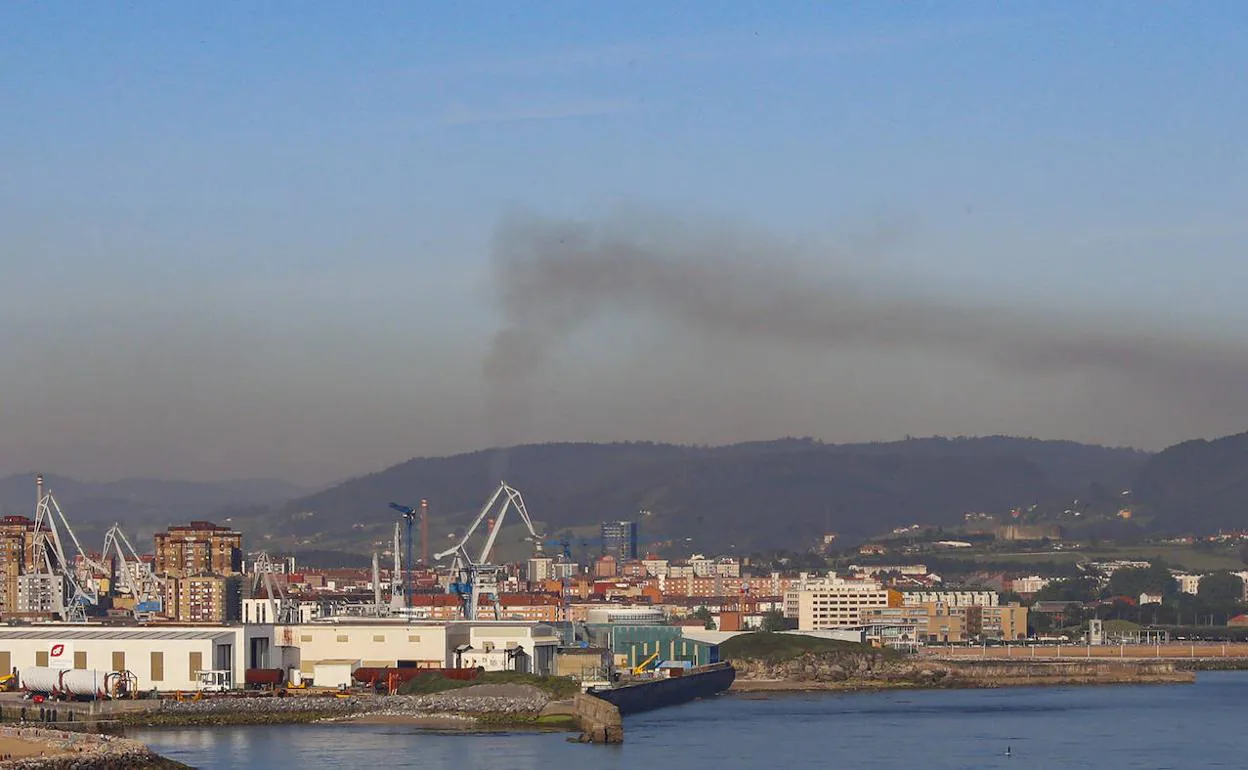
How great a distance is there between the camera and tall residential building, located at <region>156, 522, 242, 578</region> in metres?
103

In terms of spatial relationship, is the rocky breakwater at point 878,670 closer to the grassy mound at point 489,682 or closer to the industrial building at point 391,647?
the industrial building at point 391,647

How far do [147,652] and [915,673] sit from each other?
108 ft

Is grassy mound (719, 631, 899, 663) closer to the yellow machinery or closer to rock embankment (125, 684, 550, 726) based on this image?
the yellow machinery

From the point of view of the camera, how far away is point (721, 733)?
42875 mm

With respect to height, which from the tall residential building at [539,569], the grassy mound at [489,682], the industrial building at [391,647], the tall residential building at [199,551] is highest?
the tall residential building at [199,551]

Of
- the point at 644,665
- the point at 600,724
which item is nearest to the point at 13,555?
the point at 644,665

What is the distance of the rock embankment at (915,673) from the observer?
68875 millimetres

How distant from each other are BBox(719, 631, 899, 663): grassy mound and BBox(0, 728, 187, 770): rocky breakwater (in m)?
40.9

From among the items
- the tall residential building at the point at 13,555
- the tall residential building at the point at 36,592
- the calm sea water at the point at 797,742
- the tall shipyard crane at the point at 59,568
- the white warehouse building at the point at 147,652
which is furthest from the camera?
the tall residential building at the point at 13,555

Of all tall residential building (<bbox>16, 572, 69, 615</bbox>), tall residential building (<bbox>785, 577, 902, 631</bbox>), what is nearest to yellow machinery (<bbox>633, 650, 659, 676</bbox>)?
tall residential building (<bbox>16, 572, 69, 615</bbox>)

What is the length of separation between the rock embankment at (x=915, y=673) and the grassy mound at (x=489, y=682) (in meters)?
21.8

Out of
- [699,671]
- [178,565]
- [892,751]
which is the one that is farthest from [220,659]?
[178,565]

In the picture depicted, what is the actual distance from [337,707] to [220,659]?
12.1 ft

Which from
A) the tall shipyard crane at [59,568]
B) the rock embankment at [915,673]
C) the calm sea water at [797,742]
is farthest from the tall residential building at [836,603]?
the calm sea water at [797,742]
